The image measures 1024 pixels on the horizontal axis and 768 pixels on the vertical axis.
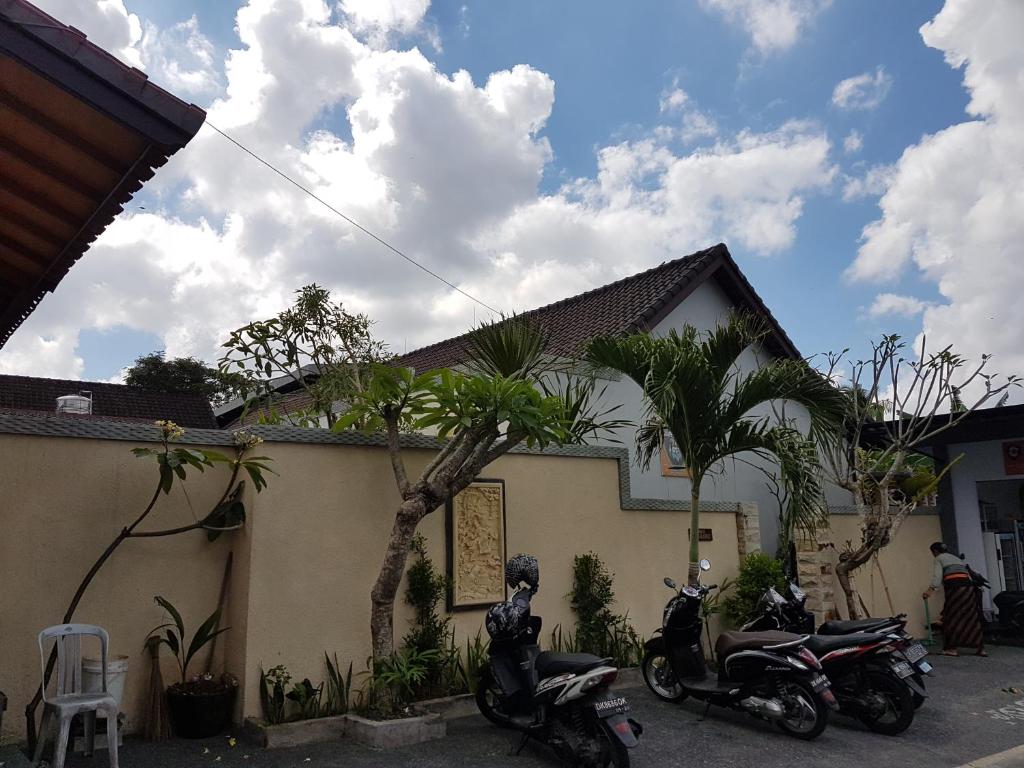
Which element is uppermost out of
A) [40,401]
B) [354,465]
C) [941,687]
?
[40,401]

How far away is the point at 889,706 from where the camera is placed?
19.2 feet

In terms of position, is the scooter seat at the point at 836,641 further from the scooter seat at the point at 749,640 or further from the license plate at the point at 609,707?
the license plate at the point at 609,707

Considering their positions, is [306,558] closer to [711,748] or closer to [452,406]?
[452,406]

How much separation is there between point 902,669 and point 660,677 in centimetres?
197

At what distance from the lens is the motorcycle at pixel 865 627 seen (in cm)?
600

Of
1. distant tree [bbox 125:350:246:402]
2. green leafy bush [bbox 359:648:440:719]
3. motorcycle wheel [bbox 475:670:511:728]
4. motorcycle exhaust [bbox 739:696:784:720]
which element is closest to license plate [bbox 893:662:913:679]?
motorcycle exhaust [bbox 739:696:784:720]

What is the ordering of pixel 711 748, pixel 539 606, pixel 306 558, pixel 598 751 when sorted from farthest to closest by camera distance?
A: pixel 539 606 → pixel 306 558 → pixel 711 748 → pixel 598 751

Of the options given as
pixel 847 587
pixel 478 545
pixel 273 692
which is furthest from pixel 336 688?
pixel 847 587

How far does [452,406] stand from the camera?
5.50 meters

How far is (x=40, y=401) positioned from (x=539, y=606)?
15886 mm

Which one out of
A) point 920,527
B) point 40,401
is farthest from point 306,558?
point 40,401

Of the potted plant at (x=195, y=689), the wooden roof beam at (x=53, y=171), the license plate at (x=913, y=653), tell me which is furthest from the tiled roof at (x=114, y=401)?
the license plate at (x=913, y=653)

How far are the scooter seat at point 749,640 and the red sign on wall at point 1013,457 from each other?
7403 millimetres

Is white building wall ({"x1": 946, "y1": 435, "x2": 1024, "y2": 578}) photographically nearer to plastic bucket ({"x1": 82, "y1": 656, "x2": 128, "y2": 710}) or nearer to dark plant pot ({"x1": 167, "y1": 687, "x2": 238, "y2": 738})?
dark plant pot ({"x1": 167, "y1": 687, "x2": 238, "y2": 738})
